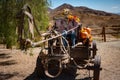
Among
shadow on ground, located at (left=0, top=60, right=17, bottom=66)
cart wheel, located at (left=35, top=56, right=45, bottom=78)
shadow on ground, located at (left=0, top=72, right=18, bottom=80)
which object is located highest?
cart wheel, located at (left=35, top=56, right=45, bottom=78)

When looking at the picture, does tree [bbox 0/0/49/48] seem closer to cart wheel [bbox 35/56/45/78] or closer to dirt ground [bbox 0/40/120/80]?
dirt ground [bbox 0/40/120/80]

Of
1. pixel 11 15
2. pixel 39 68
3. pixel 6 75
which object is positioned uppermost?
pixel 11 15

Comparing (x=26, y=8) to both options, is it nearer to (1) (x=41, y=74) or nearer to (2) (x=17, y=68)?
(1) (x=41, y=74)

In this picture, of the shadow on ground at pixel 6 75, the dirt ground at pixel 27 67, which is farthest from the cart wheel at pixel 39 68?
the shadow on ground at pixel 6 75

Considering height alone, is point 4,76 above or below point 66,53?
below

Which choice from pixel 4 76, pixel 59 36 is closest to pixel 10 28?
pixel 4 76

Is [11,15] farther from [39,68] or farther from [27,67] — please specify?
[39,68]

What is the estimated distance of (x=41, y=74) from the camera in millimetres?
9422

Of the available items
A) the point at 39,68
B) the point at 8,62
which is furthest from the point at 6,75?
the point at 8,62

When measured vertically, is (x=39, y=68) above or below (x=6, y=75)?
above

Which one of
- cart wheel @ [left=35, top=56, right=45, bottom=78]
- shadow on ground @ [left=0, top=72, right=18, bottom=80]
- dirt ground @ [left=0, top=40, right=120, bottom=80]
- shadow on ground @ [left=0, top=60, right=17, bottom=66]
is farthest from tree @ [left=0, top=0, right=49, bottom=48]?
cart wheel @ [left=35, top=56, right=45, bottom=78]

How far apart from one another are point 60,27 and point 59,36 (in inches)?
73.2

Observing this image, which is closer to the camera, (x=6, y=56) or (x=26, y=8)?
(x=26, y=8)

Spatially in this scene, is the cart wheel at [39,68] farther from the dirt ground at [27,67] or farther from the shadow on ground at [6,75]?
the shadow on ground at [6,75]
